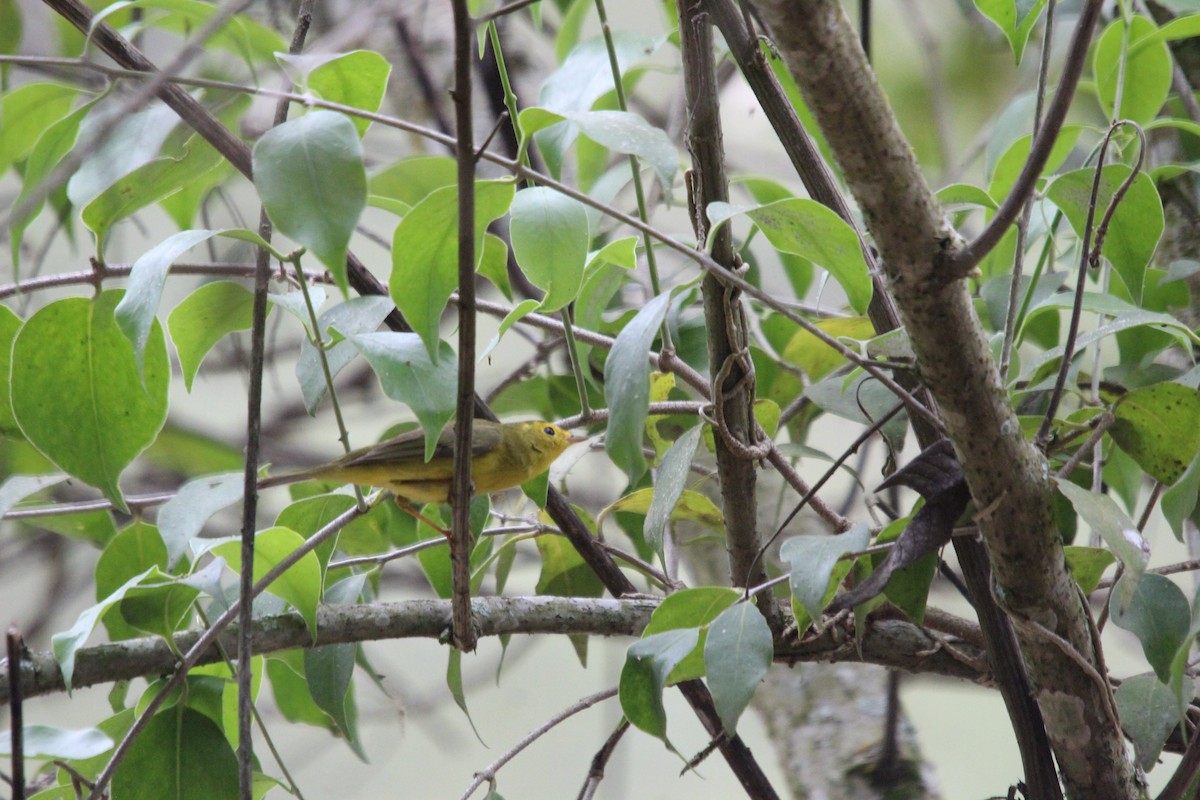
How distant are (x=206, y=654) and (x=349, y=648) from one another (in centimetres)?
11

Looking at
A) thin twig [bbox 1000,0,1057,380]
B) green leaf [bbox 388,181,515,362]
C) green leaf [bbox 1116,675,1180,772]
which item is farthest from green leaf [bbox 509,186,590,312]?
green leaf [bbox 1116,675,1180,772]

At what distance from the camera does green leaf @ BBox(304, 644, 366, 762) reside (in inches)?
31.7

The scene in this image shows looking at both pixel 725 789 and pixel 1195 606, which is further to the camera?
pixel 725 789

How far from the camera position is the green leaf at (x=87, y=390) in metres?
0.70

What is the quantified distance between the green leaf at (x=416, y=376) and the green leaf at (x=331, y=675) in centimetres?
30

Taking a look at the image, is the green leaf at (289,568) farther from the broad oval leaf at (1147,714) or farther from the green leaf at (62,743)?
the broad oval leaf at (1147,714)

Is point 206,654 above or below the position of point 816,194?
below

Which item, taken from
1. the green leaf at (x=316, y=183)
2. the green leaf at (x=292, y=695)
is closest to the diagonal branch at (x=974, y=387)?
the green leaf at (x=316, y=183)

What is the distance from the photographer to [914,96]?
6.55 ft

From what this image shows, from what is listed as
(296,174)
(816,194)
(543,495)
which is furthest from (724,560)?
(296,174)

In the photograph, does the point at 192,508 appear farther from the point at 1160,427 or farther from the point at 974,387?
the point at 1160,427

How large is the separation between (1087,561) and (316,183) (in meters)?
0.59

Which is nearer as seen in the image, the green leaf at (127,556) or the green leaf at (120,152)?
the green leaf at (120,152)

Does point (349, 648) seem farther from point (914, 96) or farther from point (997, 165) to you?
point (914, 96)
